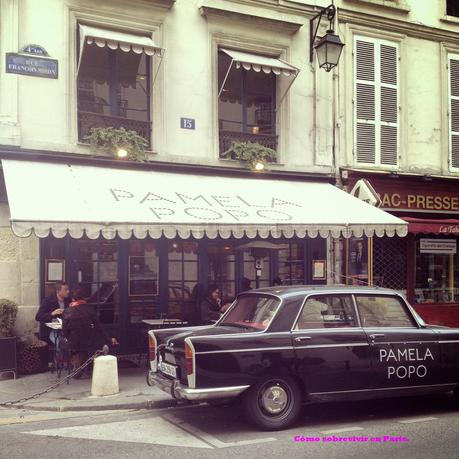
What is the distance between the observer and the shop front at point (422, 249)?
1371cm

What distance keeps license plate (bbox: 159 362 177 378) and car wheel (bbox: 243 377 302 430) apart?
2.78 ft

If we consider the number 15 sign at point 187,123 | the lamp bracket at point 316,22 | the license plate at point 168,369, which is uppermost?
the lamp bracket at point 316,22

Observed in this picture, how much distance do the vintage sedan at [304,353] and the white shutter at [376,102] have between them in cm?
729

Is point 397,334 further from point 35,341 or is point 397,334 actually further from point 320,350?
point 35,341

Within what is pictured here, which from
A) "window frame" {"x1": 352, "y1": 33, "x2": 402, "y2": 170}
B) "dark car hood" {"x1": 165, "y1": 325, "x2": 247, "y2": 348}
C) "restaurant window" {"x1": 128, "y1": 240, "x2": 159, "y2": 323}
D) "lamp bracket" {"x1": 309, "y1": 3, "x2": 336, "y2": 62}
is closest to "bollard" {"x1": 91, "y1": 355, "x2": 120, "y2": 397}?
"dark car hood" {"x1": 165, "y1": 325, "x2": 247, "y2": 348}

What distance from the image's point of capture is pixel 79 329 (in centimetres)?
912

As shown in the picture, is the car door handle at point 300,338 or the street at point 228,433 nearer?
the street at point 228,433

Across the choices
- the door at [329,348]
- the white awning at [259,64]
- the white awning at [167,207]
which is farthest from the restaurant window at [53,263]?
the door at [329,348]

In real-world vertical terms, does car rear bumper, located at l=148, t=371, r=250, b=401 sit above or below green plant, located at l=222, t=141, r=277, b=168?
below

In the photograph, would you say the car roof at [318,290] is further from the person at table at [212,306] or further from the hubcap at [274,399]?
the person at table at [212,306]

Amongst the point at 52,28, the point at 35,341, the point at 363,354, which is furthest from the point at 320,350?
the point at 52,28

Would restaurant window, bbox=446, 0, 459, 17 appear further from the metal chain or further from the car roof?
the metal chain

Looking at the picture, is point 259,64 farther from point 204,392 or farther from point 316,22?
point 204,392

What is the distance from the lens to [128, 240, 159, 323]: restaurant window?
11445 mm
